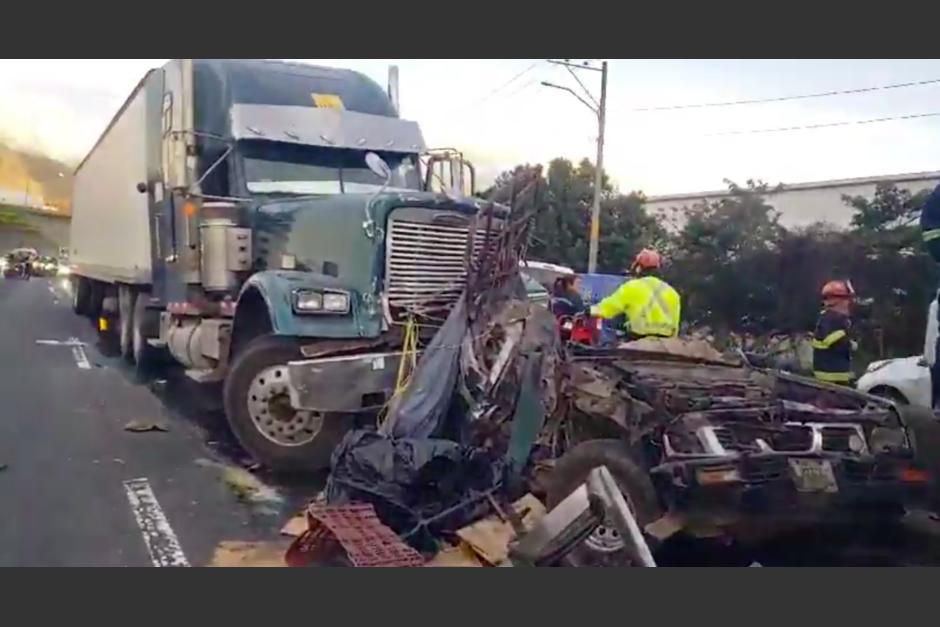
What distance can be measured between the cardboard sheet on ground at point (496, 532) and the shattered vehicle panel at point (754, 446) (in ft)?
1.31

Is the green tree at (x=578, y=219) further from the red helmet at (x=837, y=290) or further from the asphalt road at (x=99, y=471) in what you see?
the asphalt road at (x=99, y=471)

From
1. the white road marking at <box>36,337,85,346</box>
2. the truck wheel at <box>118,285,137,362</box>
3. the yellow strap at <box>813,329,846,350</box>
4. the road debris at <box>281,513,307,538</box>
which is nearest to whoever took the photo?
the road debris at <box>281,513,307,538</box>

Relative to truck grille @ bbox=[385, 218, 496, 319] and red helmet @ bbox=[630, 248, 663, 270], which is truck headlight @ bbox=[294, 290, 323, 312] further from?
red helmet @ bbox=[630, 248, 663, 270]

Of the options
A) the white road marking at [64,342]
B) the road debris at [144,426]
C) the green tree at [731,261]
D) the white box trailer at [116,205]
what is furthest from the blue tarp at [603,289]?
the white road marking at [64,342]

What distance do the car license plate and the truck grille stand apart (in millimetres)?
2009

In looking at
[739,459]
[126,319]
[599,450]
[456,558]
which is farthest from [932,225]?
[126,319]

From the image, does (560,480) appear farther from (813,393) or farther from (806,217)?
(806,217)

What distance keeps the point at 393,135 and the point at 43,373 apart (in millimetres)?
2309

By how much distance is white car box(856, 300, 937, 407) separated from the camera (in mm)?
4273

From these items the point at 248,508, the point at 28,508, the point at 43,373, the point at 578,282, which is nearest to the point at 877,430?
the point at 578,282

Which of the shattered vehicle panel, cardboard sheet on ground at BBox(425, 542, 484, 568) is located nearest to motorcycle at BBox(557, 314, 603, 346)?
the shattered vehicle panel

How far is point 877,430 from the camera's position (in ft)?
12.9

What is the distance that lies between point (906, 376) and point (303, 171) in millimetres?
3381

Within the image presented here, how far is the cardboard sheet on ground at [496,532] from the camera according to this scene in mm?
4012
